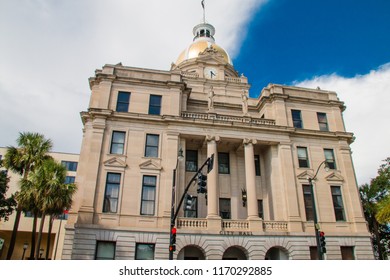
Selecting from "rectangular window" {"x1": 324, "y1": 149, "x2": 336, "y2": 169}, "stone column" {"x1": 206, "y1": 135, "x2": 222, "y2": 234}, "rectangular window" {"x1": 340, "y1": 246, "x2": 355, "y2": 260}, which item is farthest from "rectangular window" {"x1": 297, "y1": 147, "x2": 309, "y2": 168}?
"stone column" {"x1": 206, "y1": 135, "x2": 222, "y2": 234}

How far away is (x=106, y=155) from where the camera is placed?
84.5 feet

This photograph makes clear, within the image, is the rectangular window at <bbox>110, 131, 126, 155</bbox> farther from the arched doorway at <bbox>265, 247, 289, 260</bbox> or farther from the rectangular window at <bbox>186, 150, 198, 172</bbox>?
the arched doorway at <bbox>265, 247, 289, 260</bbox>

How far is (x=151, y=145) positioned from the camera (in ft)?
88.6

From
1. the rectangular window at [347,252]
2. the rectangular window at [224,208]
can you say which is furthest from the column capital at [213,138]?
the rectangular window at [347,252]

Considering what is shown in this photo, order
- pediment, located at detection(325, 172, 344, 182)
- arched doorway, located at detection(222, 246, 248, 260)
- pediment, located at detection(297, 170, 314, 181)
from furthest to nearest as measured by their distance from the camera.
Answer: pediment, located at detection(325, 172, 344, 182), pediment, located at detection(297, 170, 314, 181), arched doorway, located at detection(222, 246, 248, 260)

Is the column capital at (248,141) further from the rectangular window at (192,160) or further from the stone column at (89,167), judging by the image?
the stone column at (89,167)

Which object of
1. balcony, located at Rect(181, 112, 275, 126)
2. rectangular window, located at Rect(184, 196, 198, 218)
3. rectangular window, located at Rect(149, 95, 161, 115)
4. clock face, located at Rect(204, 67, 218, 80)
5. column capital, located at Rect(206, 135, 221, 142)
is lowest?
rectangular window, located at Rect(184, 196, 198, 218)

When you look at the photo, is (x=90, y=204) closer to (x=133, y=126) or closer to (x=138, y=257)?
(x=138, y=257)

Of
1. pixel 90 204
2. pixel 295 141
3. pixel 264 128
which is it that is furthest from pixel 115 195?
pixel 295 141

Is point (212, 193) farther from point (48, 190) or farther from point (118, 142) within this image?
point (48, 190)

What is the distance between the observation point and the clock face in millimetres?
42156

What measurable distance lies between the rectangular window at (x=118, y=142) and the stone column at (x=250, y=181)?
11362 mm

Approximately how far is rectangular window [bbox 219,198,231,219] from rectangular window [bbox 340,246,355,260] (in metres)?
10.1

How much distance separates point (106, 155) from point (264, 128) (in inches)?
592
